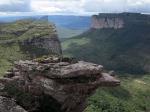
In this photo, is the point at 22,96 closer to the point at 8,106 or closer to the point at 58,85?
the point at 58,85

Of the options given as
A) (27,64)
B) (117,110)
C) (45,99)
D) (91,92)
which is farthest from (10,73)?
(117,110)

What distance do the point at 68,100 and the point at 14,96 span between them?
30.2ft

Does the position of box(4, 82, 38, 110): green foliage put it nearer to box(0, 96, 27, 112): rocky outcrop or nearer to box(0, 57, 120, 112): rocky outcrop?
box(0, 57, 120, 112): rocky outcrop

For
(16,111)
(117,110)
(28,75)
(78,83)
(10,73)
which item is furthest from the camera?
(117,110)

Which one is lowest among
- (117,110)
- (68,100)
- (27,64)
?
(117,110)

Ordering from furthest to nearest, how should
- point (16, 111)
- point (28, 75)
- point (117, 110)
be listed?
point (117, 110) → point (28, 75) → point (16, 111)

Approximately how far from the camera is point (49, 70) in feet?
227

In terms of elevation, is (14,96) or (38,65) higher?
(38,65)

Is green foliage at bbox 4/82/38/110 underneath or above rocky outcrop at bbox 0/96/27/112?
underneath

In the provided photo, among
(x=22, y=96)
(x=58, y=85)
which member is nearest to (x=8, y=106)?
(x=22, y=96)

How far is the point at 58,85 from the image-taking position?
2682 inches

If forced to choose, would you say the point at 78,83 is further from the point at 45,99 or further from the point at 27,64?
the point at 27,64

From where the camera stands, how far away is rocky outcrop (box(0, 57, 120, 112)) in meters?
68.0

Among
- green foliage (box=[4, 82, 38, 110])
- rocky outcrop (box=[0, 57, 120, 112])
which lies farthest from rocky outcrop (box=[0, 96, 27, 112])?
rocky outcrop (box=[0, 57, 120, 112])
